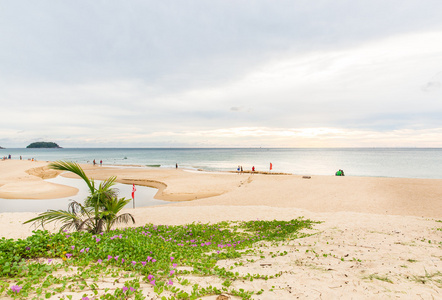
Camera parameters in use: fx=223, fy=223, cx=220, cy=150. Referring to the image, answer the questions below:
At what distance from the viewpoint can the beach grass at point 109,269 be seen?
4008mm

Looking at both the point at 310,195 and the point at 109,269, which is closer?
the point at 109,269

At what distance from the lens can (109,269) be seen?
4.87 m

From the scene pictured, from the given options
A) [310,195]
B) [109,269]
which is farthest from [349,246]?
[310,195]

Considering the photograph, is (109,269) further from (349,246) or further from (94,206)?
(349,246)

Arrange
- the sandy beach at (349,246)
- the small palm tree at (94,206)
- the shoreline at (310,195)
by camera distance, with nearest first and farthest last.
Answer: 1. the sandy beach at (349,246)
2. the small palm tree at (94,206)
3. the shoreline at (310,195)

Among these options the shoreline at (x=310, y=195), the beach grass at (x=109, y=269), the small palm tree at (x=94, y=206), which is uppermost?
the small palm tree at (x=94, y=206)

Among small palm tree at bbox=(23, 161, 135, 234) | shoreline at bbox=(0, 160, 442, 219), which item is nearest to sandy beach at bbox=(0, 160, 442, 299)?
shoreline at bbox=(0, 160, 442, 219)

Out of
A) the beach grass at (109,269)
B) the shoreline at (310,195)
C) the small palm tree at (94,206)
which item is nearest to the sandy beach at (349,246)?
the shoreline at (310,195)

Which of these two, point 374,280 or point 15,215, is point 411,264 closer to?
point 374,280

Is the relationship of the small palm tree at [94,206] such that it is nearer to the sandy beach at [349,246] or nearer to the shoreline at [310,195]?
the sandy beach at [349,246]

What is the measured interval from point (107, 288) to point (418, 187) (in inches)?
1232

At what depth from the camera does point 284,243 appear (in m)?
8.35

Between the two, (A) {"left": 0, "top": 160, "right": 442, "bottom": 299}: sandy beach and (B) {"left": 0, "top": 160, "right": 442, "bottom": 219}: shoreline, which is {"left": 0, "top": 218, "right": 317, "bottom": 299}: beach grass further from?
(B) {"left": 0, "top": 160, "right": 442, "bottom": 219}: shoreline

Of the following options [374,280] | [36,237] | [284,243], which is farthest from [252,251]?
[36,237]
